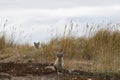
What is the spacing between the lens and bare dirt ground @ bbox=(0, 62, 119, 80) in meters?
8.70

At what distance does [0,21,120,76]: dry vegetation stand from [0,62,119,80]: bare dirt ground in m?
0.63

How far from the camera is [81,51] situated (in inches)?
454

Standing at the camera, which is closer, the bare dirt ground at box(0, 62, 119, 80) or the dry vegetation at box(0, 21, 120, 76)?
the bare dirt ground at box(0, 62, 119, 80)

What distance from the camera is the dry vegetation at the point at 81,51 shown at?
10266 mm

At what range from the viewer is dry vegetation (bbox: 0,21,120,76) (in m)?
10.3

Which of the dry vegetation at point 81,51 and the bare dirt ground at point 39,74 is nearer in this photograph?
the bare dirt ground at point 39,74

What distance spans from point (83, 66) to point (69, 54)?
1.35 m

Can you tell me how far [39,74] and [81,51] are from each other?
2749 millimetres

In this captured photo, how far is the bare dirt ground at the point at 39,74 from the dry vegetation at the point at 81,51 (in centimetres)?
63

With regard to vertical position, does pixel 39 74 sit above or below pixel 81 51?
below

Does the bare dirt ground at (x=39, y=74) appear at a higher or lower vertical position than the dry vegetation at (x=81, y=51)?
lower

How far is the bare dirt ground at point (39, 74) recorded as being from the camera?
8.70 m

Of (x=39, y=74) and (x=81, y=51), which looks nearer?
(x=39, y=74)

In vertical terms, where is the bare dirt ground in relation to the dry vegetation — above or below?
below
